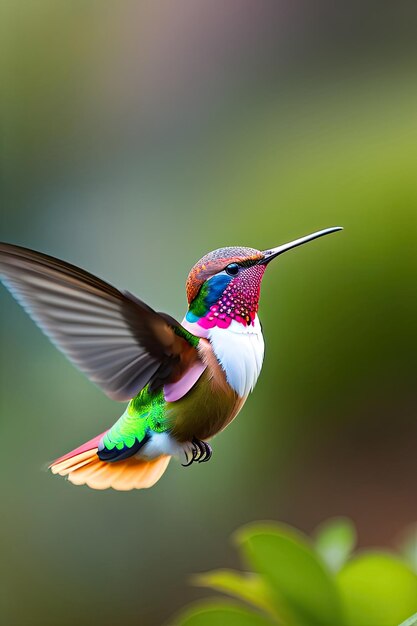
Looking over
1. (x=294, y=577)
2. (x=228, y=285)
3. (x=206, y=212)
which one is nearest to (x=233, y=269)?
(x=228, y=285)

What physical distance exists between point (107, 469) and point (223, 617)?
0.10m

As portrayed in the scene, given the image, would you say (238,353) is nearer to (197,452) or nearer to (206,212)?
(197,452)

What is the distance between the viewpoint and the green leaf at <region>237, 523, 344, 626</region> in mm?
250

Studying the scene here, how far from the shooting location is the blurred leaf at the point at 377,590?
0.80ft

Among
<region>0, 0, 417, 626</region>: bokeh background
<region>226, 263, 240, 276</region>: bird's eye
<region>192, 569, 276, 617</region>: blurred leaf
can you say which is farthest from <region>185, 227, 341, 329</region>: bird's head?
<region>0, 0, 417, 626</region>: bokeh background

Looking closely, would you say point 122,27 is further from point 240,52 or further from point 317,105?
point 317,105

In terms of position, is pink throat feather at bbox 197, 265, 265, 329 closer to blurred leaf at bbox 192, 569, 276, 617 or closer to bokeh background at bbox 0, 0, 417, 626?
blurred leaf at bbox 192, 569, 276, 617

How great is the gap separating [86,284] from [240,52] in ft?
2.89

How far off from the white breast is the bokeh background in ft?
1.68

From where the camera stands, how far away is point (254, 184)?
0.80m

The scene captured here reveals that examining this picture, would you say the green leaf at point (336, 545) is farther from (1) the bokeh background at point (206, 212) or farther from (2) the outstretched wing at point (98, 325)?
(1) the bokeh background at point (206, 212)

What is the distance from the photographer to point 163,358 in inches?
12.3

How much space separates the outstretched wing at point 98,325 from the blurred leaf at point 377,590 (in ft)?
0.35

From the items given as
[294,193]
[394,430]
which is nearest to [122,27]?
[294,193]
